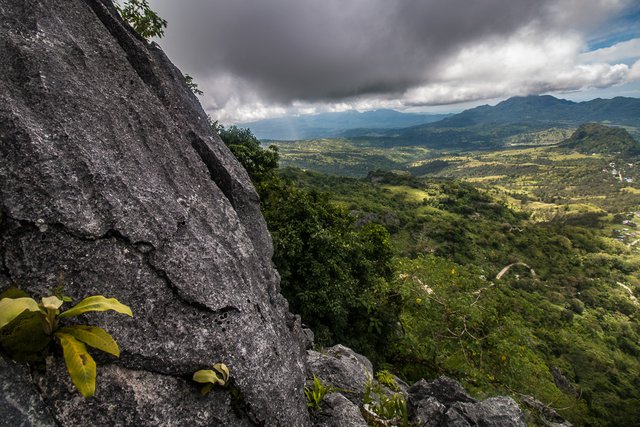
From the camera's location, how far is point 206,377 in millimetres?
5789

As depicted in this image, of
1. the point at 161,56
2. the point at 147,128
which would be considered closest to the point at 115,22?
the point at 161,56

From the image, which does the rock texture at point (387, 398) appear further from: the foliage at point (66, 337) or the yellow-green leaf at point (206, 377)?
the foliage at point (66, 337)

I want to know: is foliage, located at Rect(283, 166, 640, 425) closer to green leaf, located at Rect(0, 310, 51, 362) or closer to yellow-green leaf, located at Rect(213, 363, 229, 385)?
yellow-green leaf, located at Rect(213, 363, 229, 385)

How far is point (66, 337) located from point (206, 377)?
7.86 feet

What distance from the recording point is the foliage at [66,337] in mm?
3973

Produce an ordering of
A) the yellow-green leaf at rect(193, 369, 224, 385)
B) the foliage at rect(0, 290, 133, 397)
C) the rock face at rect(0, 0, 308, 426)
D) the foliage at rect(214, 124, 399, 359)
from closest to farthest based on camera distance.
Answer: the foliage at rect(0, 290, 133, 397), the rock face at rect(0, 0, 308, 426), the yellow-green leaf at rect(193, 369, 224, 385), the foliage at rect(214, 124, 399, 359)

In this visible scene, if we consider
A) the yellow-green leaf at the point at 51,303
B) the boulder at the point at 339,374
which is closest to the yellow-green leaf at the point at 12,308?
the yellow-green leaf at the point at 51,303

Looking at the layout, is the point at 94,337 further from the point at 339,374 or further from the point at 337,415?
the point at 339,374

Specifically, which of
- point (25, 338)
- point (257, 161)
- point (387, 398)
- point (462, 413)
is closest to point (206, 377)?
point (25, 338)

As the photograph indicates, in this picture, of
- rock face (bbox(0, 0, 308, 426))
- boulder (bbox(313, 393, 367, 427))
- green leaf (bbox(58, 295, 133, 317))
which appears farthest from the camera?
boulder (bbox(313, 393, 367, 427))

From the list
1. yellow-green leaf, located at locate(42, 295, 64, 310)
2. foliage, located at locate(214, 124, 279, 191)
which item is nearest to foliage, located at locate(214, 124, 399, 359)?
foliage, located at locate(214, 124, 279, 191)

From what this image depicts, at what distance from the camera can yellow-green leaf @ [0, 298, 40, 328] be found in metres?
3.44

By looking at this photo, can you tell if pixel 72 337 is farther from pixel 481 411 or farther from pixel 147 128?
pixel 481 411

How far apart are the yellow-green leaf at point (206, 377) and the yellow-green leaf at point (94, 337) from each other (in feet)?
6.45
